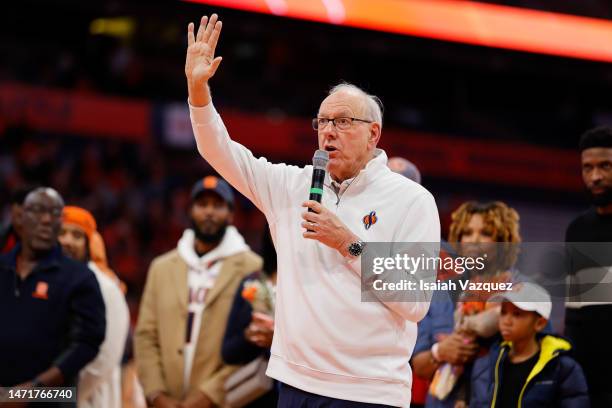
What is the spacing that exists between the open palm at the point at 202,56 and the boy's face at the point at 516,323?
172cm

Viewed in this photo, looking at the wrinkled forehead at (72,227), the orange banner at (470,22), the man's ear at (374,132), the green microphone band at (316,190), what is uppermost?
the orange banner at (470,22)

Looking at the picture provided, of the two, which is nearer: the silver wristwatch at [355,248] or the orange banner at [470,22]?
the silver wristwatch at [355,248]

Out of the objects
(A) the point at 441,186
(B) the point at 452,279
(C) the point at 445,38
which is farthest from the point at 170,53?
(B) the point at 452,279

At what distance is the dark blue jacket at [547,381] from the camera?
13.3 ft

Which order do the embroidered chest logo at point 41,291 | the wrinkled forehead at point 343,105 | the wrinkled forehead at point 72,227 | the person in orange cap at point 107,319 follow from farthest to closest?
the wrinkled forehead at point 72,227 < the person in orange cap at point 107,319 < the embroidered chest logo at point 41,291 < the wrinkled forehead at point 343,105

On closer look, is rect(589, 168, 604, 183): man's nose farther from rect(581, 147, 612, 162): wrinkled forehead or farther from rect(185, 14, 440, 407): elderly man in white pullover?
rect(185, 14, 440, 407): elderly man in white pullover

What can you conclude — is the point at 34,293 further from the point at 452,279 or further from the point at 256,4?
the point at 256,4

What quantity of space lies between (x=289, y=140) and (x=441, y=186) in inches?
97.5

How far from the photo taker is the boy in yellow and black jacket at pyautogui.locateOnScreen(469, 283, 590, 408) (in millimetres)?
4066

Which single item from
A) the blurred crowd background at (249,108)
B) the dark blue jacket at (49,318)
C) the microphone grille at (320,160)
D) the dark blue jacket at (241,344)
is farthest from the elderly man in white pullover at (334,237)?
the blurred crowd background at (249,108)

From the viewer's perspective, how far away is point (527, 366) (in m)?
4.14

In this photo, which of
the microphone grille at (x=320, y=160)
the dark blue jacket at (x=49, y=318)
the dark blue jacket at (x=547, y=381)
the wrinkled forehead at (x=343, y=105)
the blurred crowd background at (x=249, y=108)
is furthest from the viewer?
the blurred crowd background at (x=249, y=108)

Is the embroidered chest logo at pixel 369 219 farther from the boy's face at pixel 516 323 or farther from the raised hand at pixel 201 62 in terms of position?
the boy's face at pixel 516 323

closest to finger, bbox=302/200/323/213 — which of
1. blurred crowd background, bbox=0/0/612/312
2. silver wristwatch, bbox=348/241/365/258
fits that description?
silver wristwatch, bbox=348/241/365/258
